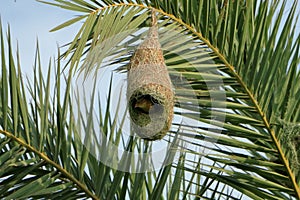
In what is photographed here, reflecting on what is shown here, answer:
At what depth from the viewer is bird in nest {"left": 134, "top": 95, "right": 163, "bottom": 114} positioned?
7.87 feet

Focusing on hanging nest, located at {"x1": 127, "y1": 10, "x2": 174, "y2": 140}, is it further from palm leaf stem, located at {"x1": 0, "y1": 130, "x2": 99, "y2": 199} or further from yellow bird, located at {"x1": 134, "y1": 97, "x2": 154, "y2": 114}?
palm leaf stem, located at {"x1": 0, "y1": 130, "x2": 99, "y2": 199}

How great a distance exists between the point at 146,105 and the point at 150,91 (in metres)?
0.06

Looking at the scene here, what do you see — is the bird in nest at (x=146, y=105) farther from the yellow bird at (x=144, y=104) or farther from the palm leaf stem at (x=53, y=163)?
the palm leaf stem at (x=53, y=163)

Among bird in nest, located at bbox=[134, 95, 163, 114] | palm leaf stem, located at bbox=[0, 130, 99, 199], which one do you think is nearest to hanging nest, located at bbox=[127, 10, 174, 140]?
bird in nest, located at bbox=[134, 95, 163, 114]

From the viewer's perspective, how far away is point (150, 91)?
2369mm

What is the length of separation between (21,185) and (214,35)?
886 millimetres

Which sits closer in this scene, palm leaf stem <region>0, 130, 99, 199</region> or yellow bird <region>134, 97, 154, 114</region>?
yellow bird <region>134, 97, 154, 114</region>

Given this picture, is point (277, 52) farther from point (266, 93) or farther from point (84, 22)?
point (84, 22)

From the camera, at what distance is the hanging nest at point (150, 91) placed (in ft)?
7.77

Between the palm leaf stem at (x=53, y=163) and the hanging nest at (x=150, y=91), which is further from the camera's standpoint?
the palm leaf stem at (x=53, y=163)

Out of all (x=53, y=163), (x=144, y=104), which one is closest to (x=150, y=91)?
(x=144, y=104)

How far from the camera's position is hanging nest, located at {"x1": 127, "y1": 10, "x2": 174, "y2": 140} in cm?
237

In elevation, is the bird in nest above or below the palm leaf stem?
above

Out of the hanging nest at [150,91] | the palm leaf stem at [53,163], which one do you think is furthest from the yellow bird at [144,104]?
the palm leaf stem at [53,163]
